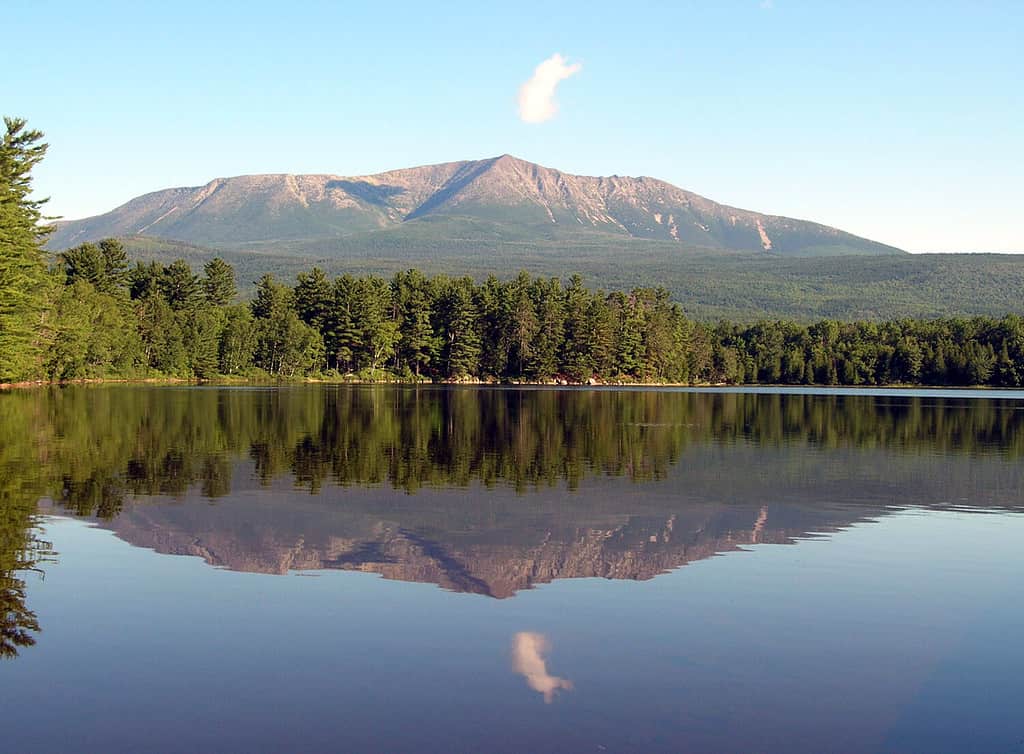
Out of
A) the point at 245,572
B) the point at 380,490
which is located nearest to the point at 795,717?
the point at 245,572

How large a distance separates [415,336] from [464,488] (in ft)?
394

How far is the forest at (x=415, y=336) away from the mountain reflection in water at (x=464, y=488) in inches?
1759

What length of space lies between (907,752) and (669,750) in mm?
2189

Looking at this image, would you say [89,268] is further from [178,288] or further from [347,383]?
[347,383]

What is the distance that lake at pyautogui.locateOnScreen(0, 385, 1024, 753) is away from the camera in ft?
32.3

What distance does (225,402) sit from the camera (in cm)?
6838

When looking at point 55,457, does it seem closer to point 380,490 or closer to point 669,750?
point 380,490

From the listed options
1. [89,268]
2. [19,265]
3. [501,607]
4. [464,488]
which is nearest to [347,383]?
[89,268]

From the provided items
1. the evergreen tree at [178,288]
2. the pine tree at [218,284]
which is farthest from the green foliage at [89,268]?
the pine tree at [218,284]

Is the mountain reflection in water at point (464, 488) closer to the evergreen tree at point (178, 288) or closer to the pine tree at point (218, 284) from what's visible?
the evergreen tree at point (178, 288)

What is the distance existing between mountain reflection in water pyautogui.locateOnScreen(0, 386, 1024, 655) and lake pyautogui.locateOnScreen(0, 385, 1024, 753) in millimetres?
136

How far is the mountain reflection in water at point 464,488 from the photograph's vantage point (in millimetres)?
17344

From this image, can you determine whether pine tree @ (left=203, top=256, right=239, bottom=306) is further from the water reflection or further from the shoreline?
the water reflection

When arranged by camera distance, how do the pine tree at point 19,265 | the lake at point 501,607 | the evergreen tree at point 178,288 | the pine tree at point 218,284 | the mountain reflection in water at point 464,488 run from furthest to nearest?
1. the pine tree at point 218,284
2. the evergreen tree at point 178,288
3. the pine tree at point 19,265
4. the mountain reflection in water at point 464,488
5. the lake at point 501,607
